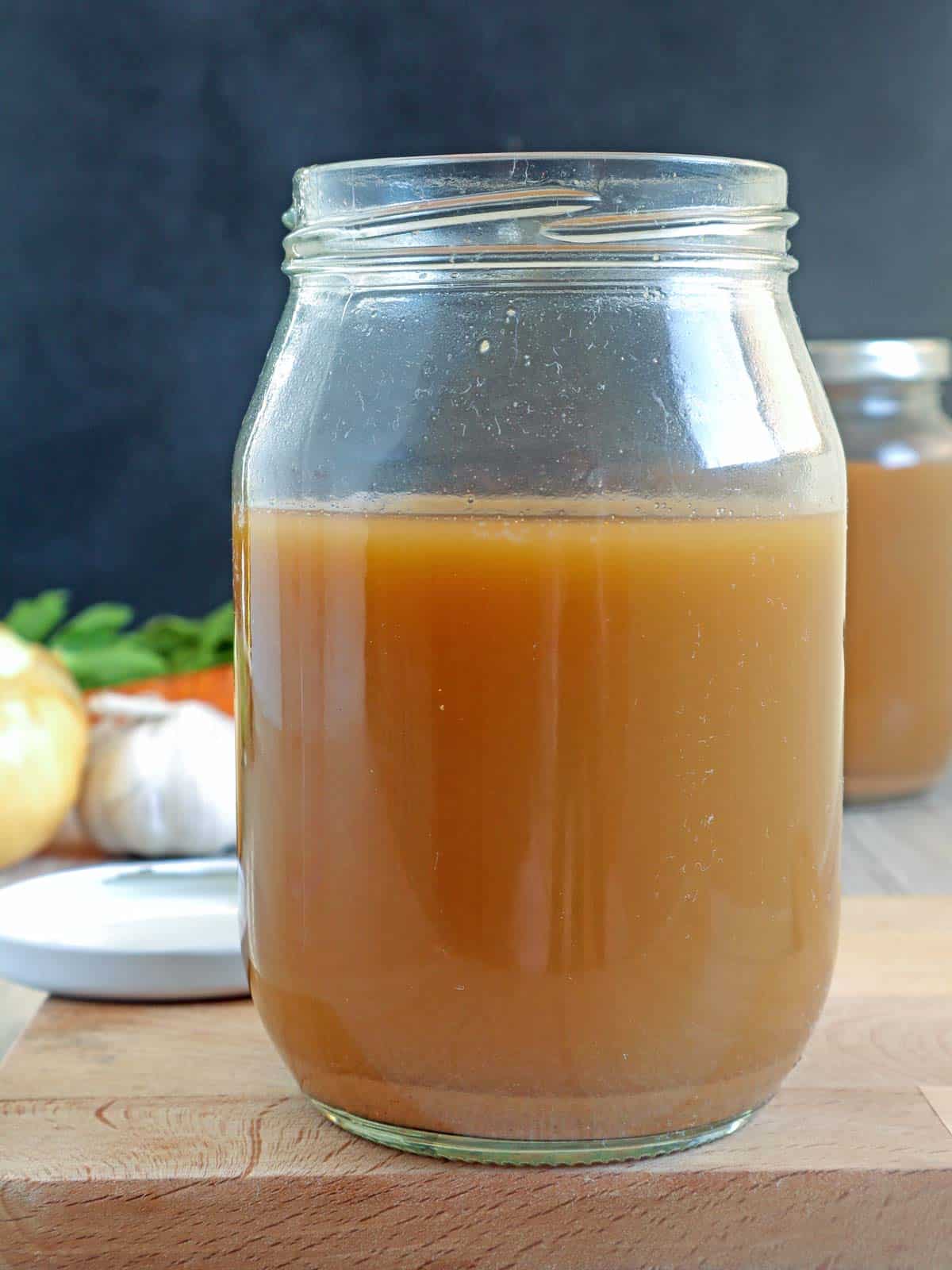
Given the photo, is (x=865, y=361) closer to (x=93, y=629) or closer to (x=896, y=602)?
(x=896, y=602)

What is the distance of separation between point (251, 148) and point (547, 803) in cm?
132

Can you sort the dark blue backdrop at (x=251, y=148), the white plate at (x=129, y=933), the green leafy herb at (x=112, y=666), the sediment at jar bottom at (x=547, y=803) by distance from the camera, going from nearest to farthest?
the sediment at jar bottom at (x=547, y=803) < the white plate at (x=129, y=933) < the green leafy herb at (x=112, y=666) < the dark blue backdrop at (x=251, y=148)

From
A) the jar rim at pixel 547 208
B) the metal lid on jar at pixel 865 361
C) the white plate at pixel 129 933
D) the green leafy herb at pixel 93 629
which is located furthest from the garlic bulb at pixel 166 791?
the jar rim at pixel 547 208

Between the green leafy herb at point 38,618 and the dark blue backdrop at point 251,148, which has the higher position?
the dark blue backdrop at point 251,148

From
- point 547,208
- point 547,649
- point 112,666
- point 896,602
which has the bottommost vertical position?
point 112,666

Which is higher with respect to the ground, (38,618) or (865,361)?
(865,361)

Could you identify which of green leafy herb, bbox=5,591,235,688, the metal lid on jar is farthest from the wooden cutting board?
green leafy herb, bbox=5,591,235,688

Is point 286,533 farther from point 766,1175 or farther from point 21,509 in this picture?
point 21,509

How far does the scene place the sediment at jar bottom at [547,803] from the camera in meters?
0.47

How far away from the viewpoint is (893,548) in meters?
1.07

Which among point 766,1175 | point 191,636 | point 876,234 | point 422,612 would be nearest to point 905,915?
point 766,1175

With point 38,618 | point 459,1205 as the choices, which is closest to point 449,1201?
point 459,1205

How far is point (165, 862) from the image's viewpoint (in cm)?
80

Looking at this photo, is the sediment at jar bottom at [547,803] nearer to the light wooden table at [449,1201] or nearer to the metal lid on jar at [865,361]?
the light wooden table at [449,1201]
